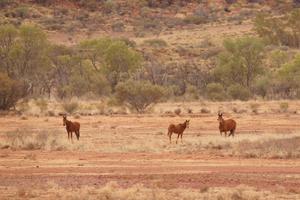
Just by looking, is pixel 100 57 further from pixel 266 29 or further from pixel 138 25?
pixel 138 25

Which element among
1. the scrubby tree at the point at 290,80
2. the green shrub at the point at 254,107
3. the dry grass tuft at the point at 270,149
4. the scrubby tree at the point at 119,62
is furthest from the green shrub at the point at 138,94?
the dry grass tuft at the point at 270,149

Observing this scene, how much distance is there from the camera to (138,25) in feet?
358

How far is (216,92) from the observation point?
63.4 m

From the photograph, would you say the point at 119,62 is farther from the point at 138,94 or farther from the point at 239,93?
the point at 138,94

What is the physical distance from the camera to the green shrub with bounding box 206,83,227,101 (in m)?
62.1

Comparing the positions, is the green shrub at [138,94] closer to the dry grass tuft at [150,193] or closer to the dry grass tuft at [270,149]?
the dry grass tuft at [270,149]

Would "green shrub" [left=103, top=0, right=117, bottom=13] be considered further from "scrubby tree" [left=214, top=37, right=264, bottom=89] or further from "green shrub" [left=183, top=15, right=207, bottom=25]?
"scrubby tree" [left=214, top=37, right=264, bottom=89]

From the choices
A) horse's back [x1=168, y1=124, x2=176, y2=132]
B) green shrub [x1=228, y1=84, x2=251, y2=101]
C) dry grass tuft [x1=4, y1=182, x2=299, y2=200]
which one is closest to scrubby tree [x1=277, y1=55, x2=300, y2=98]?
green shrub [x1=228, y1=84, x2=251, y2=101]

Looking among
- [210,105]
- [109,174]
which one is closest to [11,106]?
[210,105]

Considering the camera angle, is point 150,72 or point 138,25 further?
point 138,25

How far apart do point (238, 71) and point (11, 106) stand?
78.4 feet

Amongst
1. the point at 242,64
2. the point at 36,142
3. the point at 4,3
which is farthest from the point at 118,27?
the point at 36,142

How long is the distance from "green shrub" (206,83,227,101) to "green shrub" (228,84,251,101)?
0.66 meters

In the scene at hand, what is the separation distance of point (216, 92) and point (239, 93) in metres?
2.18
